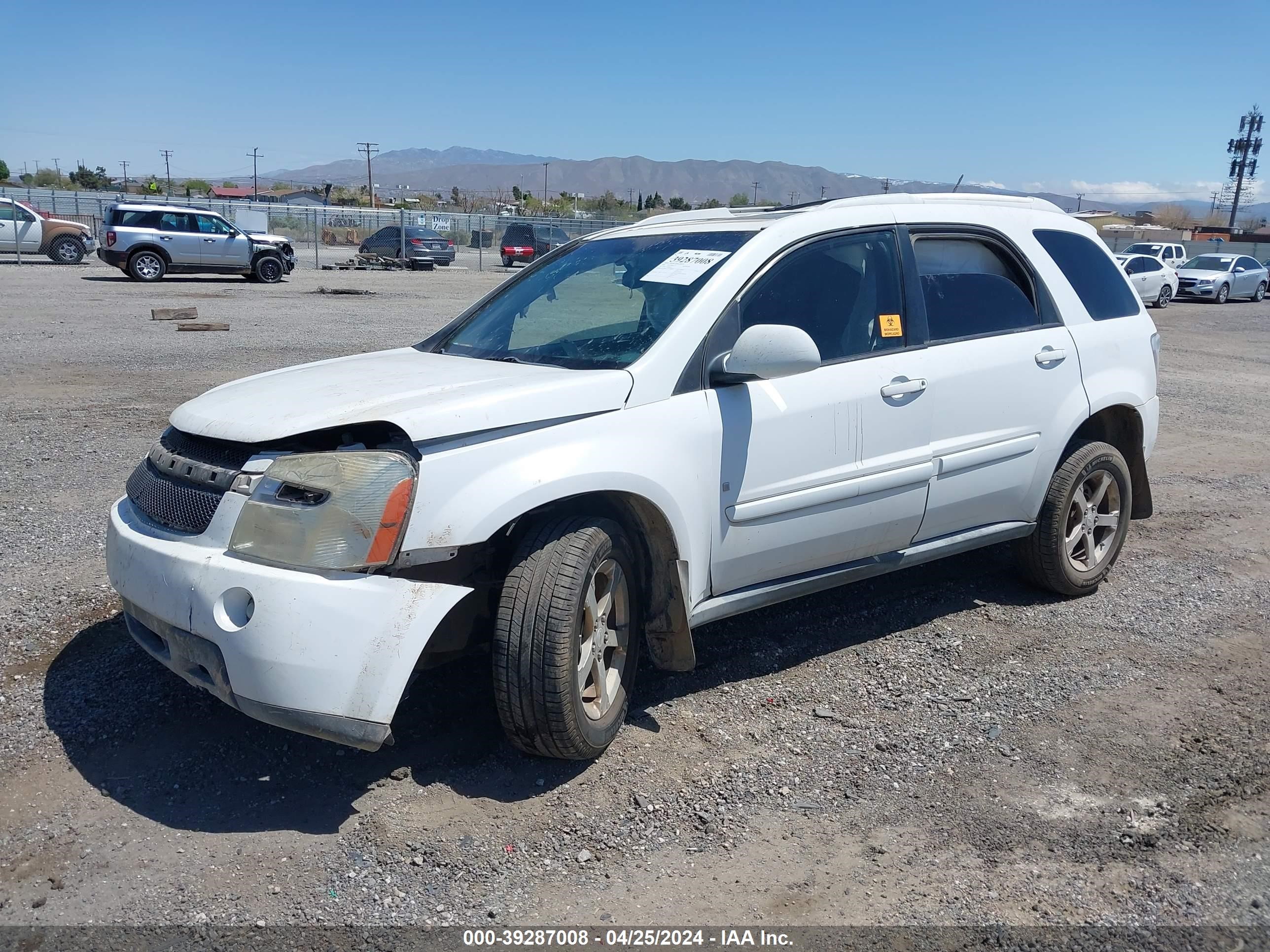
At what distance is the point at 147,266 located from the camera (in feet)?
82.4

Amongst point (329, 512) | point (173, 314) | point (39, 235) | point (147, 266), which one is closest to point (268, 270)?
point (147, 266)

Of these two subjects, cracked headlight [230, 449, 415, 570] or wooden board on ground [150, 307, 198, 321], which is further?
wooden board on ground [150, 307, 198, 321]

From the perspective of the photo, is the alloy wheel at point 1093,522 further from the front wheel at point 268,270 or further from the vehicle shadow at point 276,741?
the front wheel at point 268,270

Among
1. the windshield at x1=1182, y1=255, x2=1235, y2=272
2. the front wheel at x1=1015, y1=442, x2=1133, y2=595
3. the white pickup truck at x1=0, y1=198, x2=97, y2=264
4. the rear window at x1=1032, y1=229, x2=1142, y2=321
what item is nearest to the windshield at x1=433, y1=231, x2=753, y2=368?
the rear window at x1=1032, y1=229, x2=1142, y2=321

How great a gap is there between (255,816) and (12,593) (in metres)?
2.41

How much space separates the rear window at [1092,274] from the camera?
5.32 meters

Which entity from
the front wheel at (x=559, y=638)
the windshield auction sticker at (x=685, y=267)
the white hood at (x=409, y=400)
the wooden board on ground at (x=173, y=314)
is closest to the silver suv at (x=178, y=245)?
the wooden board on ground at (x=173, y=314)

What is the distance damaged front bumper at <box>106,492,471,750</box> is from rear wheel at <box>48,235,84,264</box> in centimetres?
3107

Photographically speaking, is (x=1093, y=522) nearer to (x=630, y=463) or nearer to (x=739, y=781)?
(x=739, y=781)

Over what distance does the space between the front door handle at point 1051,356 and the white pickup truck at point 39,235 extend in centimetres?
3055

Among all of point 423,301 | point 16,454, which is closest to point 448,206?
point 423,301

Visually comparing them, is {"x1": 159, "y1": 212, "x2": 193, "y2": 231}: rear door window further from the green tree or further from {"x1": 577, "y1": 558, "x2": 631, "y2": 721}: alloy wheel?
the green tree

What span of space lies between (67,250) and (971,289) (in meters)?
31.4

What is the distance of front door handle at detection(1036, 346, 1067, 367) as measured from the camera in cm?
496
